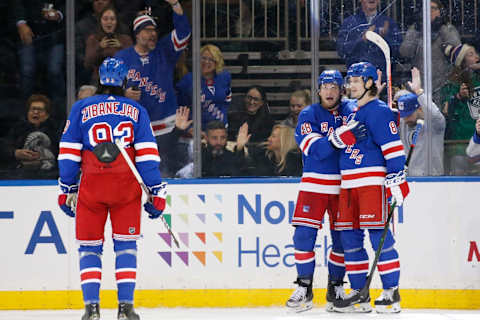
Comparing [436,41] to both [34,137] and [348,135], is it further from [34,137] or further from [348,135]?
[34,137]

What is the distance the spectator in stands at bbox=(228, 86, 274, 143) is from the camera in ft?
20.5

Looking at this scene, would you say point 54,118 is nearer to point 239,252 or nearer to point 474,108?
point 239,252

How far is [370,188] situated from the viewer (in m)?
5.26

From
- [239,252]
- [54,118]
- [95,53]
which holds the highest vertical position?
[95,53]

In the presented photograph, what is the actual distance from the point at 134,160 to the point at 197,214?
1.20 metres

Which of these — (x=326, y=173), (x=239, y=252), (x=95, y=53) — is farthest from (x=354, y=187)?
(x=95, y=53)

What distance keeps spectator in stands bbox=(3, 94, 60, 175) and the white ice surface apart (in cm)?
100

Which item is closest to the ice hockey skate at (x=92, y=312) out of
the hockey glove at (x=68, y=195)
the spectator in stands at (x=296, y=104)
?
the hockey glove at (x=68, y=195)

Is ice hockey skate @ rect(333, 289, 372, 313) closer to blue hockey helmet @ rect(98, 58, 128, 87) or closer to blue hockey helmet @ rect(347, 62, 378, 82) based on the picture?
blue hockey helmet @ rect(347, 62, 378, 82)

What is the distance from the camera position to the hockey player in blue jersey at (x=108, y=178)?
4.76 m

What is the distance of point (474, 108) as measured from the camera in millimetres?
6152

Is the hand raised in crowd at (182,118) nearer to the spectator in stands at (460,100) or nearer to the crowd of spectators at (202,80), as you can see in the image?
the crowd of spectators at (202,80)

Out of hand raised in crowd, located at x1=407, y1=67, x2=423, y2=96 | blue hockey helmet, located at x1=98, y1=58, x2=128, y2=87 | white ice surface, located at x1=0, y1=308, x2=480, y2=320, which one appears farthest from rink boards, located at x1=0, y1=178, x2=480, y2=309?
blue hockey helmet, located at x1=98, y1=58, x2=128, y2=87

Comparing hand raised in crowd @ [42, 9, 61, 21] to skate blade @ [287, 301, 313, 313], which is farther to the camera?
hand raised in crowd @ [42, 9, 61, 21]
